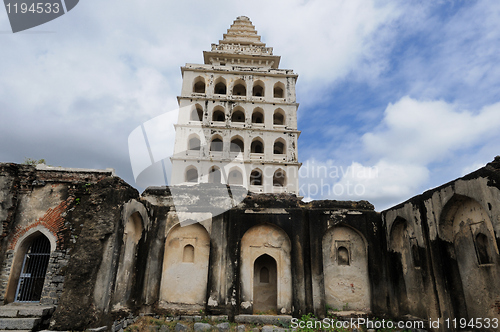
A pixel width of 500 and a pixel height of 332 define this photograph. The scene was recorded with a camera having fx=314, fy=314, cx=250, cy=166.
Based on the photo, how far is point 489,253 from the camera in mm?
7750

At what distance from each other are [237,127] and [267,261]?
18.9 meters

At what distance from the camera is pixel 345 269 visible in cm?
1162

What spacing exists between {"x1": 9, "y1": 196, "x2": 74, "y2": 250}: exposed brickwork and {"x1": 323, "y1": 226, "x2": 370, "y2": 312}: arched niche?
928 centimetres

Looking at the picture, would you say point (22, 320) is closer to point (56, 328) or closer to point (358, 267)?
point (56, 328)

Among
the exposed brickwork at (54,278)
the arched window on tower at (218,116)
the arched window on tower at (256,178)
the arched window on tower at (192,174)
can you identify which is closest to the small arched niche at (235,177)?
the arched window on tower at (256,178)

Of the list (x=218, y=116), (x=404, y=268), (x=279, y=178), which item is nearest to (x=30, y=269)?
(x=404, y=268)

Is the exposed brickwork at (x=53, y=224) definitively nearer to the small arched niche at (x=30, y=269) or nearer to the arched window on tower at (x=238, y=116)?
the small arched niche at (x=30, y=269)

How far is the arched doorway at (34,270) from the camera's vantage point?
33.2ft

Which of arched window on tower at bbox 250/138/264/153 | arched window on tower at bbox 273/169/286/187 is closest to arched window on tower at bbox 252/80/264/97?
arched window on tower at bbox 250/138/264/153

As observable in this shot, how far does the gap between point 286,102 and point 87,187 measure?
75.9ft

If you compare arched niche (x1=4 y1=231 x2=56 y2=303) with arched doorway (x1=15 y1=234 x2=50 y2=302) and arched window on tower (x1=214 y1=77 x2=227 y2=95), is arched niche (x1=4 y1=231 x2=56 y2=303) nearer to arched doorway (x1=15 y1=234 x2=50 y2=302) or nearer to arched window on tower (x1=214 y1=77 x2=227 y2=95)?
arched doorway (x1=15 y1=234 x2=50 y2=302)

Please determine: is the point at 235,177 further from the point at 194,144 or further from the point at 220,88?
the point at 220,88

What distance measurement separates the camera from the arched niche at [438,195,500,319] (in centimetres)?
761

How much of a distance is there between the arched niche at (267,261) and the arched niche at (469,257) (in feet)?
16.6
